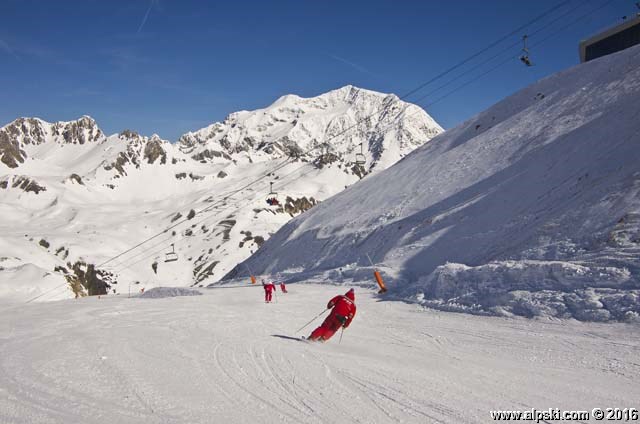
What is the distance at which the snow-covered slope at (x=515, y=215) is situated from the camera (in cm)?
1158

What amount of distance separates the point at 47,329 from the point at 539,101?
31.4 m

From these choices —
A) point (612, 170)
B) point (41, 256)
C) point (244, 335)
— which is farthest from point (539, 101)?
point (41, 256)

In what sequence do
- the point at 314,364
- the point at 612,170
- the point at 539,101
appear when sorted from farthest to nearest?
the point at 539,101 < the point at 612,170 < the point at 314,364

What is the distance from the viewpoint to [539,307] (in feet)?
35.5

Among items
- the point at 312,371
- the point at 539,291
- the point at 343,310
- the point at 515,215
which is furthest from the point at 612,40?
the point at 312,371

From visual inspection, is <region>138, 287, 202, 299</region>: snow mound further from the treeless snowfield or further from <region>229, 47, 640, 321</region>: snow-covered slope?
the treeless snowfield

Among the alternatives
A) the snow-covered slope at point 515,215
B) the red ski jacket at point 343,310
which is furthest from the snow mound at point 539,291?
the red ski jacket at point 343,310

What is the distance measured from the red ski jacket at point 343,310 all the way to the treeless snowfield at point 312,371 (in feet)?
1.77

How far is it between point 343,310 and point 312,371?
9.96 feet

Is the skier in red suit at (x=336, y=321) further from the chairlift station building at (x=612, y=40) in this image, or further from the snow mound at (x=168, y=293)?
the chairlift station building at (x=612, y=40)

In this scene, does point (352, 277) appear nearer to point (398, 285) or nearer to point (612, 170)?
point (398, 285)

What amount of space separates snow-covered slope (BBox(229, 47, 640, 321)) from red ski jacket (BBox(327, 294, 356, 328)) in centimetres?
429

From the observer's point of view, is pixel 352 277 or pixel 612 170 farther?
pixel 352 277

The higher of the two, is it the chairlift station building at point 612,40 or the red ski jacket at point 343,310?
the chairlift station building at point 612,40
